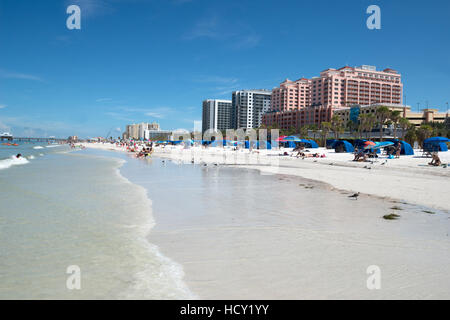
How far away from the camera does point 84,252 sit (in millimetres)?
5605

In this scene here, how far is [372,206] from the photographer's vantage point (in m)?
9.80

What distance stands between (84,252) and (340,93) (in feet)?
432

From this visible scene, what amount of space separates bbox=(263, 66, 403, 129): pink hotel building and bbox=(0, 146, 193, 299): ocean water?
116238 millimetres

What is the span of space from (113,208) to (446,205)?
10443 millimetres

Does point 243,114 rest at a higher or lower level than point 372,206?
higher

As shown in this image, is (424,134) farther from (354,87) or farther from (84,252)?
(354,87)

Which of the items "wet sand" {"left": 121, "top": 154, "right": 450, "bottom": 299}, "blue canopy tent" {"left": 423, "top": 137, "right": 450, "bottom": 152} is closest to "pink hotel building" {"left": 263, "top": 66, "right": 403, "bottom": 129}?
"blue canopy tent" {"left": 423, "top": 137, "right": 450, "bottom": 152}

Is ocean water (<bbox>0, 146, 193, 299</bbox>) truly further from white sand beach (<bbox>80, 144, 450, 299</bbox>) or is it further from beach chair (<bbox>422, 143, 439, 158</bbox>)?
beach chair (<bbox>422, 143, 439, 158</bbox>)

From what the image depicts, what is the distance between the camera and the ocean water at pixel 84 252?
4227 millimetres

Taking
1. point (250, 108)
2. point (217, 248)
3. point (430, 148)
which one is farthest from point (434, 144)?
point (250, 108)

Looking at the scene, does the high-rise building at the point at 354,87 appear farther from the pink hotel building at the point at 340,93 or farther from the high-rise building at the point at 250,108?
the high-rise building at the point at 250,108
